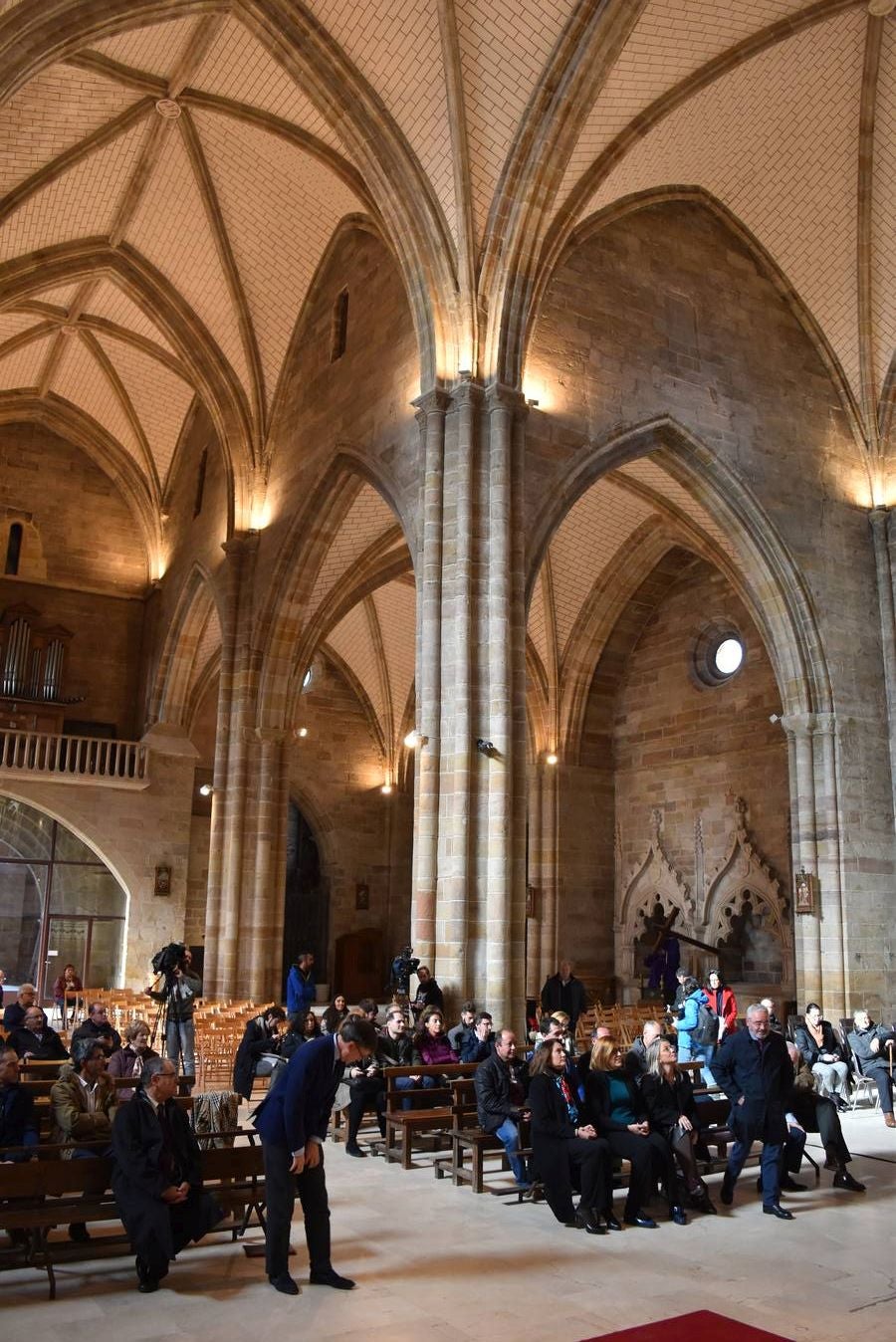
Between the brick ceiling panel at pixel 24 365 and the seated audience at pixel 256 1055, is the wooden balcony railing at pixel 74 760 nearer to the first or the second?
the brick ceiling panel at pixel 24 365

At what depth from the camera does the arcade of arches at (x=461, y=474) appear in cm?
1335

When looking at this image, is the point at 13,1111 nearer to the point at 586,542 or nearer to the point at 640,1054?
the point at 640,1054

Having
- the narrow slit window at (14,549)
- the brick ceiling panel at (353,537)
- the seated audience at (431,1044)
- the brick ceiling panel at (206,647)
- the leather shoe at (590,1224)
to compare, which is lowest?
the leather shoe at (590,1224)

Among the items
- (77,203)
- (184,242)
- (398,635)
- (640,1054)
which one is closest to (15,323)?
(77,203)

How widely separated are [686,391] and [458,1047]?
397 inches

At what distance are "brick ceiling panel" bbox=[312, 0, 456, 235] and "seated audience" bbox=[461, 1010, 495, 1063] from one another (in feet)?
30.4

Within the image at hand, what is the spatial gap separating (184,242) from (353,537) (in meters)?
5.38

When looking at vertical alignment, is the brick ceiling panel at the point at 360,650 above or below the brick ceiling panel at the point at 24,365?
below

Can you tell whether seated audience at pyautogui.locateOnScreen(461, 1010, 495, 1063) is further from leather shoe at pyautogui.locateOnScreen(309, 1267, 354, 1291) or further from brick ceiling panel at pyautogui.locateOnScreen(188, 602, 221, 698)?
brick ceiling panel at pyautogui.locateOnScreen(188, 602, 221, 698)

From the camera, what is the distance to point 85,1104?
6.32 meters

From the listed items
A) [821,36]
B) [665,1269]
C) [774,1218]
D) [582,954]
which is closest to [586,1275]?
[665,1269]

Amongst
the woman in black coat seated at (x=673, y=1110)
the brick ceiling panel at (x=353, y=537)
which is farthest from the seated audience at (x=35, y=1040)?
the brick ceiling panel at (x=353, y=537)

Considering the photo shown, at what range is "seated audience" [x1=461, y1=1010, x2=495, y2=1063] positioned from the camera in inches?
367

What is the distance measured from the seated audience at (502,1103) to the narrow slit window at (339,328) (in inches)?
496
